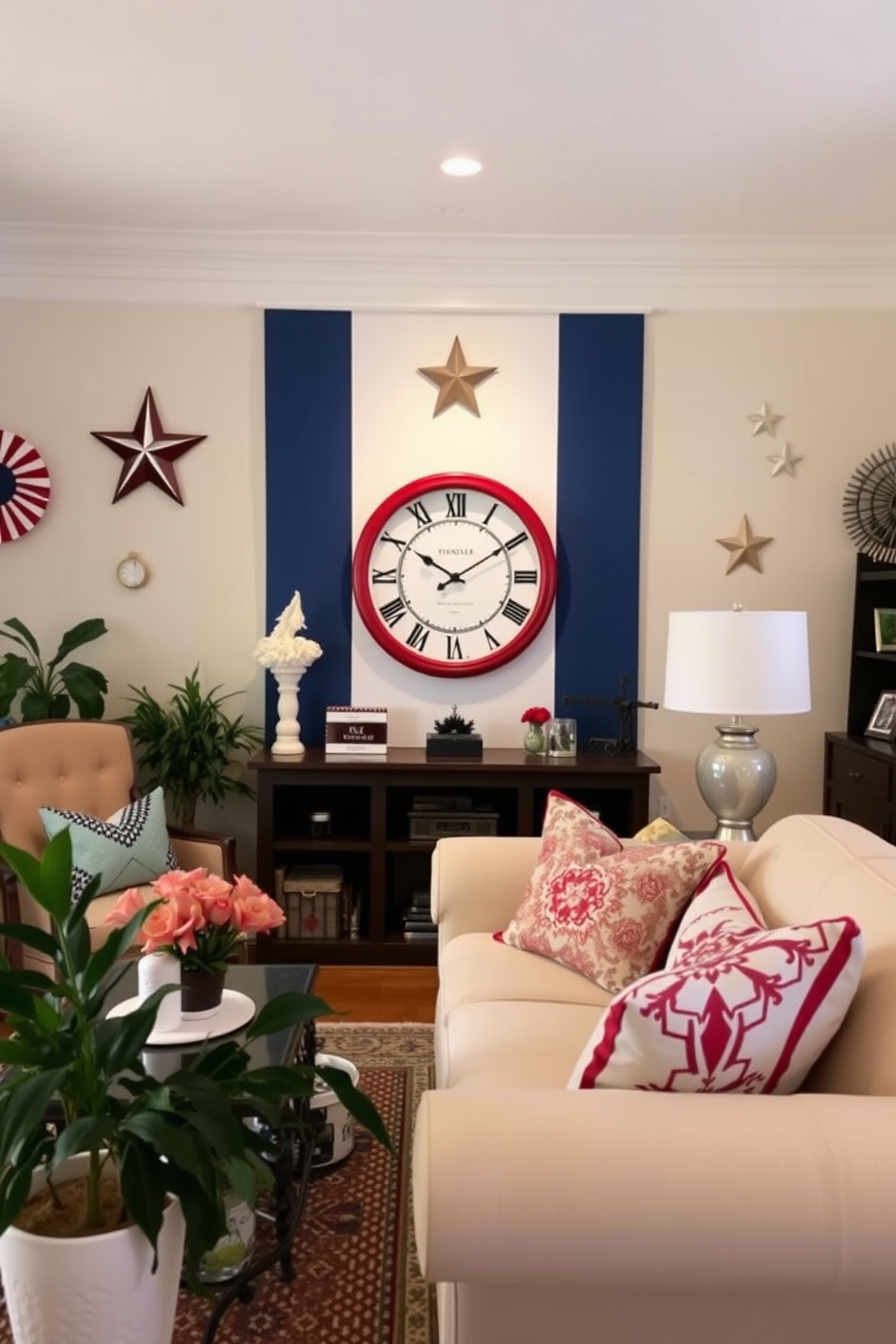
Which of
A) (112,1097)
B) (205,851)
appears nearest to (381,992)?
(205,851)

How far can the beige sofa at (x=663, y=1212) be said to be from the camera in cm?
121

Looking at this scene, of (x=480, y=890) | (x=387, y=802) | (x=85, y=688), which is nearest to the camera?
(x=480, y=890)

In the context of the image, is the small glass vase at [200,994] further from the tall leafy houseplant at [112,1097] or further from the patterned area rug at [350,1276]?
the tall leafy houseplant at [112,1097]

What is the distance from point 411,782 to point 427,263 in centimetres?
193

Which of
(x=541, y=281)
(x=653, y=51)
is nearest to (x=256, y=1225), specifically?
(x=653, y=51)

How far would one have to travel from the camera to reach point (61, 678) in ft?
13.4

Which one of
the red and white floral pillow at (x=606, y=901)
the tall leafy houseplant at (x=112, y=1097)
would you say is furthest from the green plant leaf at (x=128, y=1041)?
the red and white floral pillow at (x=606, y=901)

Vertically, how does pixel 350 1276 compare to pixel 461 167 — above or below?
below

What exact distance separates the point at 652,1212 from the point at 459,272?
3.55 metres

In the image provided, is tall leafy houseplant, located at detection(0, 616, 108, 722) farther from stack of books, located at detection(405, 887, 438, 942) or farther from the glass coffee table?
the glass coffee table

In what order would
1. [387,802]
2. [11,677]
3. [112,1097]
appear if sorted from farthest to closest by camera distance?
[387,802] → [11,677] → [112,1097]

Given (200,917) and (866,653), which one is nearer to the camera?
→ (200,917)

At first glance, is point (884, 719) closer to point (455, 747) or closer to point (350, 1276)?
point (455, 747)

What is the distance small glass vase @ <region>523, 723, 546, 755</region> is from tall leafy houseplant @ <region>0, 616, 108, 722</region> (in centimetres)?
157
